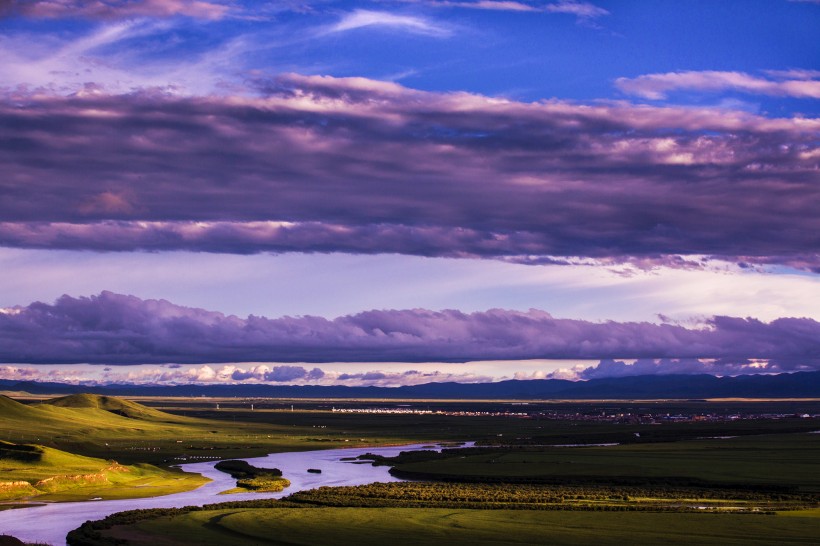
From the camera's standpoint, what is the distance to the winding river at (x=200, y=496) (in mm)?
75188

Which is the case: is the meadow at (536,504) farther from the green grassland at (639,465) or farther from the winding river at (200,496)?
the winding river at (200,496)

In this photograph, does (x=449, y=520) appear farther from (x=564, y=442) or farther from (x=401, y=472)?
(x=564, y=442)

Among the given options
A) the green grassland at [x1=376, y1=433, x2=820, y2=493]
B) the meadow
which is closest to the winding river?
the meadow

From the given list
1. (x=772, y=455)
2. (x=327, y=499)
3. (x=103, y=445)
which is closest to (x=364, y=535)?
(x=327, y=499)

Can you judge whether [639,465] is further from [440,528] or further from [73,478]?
[73,478]

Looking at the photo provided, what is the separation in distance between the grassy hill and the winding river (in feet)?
12.6

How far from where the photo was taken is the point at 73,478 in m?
105

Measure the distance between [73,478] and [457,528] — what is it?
51.1 metres

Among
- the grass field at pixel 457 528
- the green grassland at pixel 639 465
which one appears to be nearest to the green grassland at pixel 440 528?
the grass field at pixel 457 528

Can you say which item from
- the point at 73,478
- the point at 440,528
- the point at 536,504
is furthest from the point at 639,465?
the point at 73,478

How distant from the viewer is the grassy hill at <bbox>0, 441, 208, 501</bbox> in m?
98.0

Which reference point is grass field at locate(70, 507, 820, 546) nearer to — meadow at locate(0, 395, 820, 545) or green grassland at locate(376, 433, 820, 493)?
meadow at locate(0, 395, 820, 545)

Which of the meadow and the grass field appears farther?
the meadow

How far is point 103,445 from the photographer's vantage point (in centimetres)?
17150
